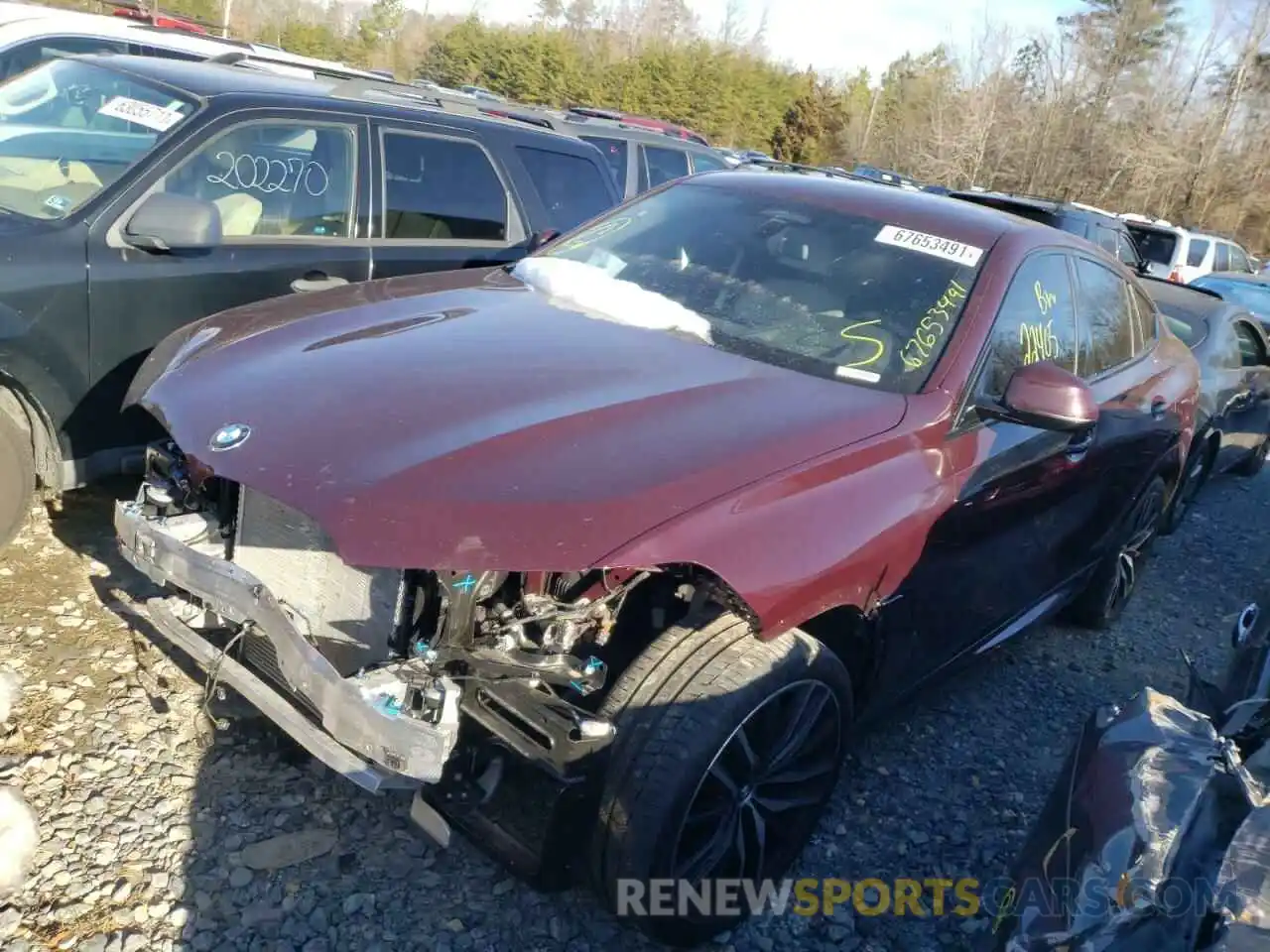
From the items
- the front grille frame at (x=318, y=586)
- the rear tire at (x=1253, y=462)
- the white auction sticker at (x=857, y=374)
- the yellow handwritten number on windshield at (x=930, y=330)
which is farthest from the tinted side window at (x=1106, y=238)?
the front grille frame at (x=318, y=586)

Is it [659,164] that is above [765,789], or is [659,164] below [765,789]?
above

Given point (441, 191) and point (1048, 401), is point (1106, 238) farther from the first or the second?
point (1048, 401)

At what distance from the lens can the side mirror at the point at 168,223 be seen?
3695mm

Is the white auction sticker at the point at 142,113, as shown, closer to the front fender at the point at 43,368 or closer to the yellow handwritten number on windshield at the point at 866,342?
the front fender at the point at 43,368

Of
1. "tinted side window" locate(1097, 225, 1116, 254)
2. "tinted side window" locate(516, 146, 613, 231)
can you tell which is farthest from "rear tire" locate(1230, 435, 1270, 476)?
"tinted side window" locate(516, 146, 613, 231)

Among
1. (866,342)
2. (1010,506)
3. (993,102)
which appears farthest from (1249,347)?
(993,102)

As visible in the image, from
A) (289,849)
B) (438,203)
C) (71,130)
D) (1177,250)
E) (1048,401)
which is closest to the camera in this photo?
(289,849)

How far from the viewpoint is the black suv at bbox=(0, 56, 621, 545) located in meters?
3.53

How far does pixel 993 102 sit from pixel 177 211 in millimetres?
39728

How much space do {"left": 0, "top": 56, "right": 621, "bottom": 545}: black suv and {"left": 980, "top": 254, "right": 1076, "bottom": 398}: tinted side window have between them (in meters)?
2.49

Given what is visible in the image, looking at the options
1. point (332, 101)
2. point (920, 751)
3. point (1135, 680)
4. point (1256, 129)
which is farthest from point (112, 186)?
point (1256, 129)

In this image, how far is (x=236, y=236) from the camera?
13.5 ft

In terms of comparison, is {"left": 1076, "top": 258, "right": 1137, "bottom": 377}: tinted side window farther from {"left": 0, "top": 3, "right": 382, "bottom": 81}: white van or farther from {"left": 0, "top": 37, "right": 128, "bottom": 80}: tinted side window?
{"left": 0, "top": 37, "right": 128, "bottom": 80}: tinted side window

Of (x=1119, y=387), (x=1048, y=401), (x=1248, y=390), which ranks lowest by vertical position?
(x=1248, y=390)
